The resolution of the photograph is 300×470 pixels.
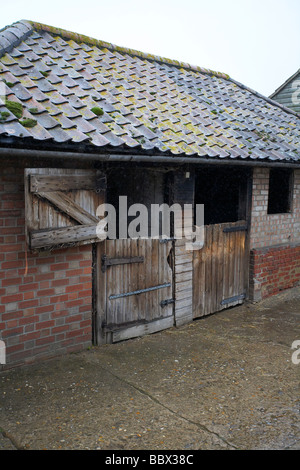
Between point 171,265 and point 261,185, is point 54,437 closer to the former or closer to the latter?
point 171,265

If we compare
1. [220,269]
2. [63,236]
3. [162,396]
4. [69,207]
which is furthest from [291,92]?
[162,396]

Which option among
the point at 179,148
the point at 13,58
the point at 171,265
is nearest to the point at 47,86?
the point at 13,58

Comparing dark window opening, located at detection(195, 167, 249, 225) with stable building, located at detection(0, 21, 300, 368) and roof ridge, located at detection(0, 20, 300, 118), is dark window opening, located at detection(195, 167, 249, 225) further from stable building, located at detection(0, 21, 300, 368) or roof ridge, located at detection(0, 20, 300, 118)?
roof ridge, located at detection(0, 20, 300, 118)

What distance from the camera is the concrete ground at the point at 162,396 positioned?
11.4 ft

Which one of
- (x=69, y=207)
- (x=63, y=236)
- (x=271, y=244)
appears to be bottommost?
(x=271, y=244)

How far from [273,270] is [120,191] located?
11.3 feet

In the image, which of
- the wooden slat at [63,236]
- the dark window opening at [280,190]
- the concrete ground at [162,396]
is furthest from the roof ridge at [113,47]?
the concrete ground at [162,396]

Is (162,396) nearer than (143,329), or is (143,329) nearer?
(162,396)

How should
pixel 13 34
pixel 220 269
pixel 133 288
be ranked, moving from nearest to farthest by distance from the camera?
pixel 133 288 → pixel 13 34 → pixel 220 269

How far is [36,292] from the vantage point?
15.6 feet

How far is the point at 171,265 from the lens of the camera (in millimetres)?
6184

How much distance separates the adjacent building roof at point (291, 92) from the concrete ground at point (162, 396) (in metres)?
12.0

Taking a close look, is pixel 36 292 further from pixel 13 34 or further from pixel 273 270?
pixel 273 270

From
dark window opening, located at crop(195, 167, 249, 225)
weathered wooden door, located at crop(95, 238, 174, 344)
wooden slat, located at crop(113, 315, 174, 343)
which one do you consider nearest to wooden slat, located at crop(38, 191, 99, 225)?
weathered wooden door, located at crop(95, 238, 174, 344)
